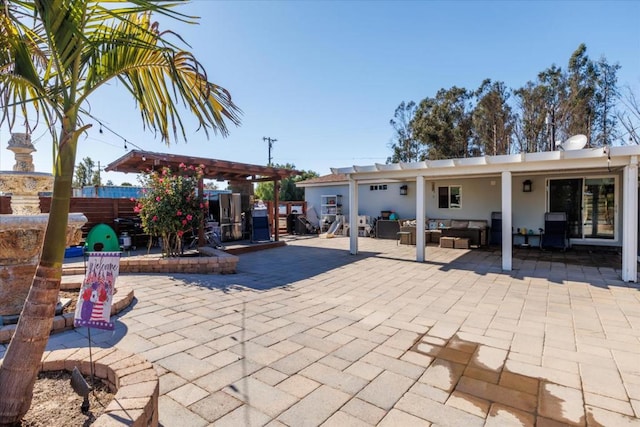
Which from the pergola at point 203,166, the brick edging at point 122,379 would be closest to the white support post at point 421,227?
the pergola at point 203,166

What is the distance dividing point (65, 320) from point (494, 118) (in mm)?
23950

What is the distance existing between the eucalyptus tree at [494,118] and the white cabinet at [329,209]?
1224 cm

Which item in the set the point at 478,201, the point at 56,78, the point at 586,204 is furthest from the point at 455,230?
the point at 56,78

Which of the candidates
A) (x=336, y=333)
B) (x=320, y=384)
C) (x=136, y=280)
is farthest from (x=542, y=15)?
(x=136, y=280)

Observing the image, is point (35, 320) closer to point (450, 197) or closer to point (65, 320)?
point (65, 320)

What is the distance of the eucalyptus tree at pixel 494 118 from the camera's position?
2105cm

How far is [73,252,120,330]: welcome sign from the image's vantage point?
6.21 ft

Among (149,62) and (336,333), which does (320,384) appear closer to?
(336,333)

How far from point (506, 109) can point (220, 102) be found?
23.7 meters

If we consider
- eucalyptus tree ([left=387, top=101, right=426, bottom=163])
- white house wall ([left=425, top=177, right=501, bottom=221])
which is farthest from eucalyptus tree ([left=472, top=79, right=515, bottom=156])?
white house wall ([left=425, top=177, right=501, bottom=221])

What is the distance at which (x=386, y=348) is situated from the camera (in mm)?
3064

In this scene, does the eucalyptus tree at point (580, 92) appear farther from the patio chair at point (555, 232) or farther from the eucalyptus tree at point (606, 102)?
the patio chair at point (555, 232)

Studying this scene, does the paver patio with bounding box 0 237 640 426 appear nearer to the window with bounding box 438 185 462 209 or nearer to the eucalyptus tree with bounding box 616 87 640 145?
the window with bounding box 438 185 462 209

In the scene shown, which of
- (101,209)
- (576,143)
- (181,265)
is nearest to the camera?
(181,265)
